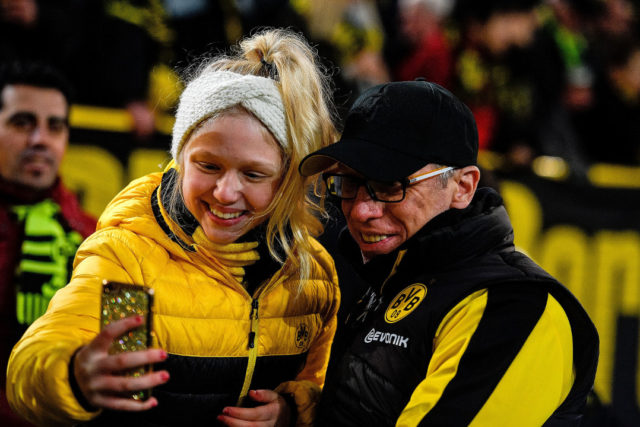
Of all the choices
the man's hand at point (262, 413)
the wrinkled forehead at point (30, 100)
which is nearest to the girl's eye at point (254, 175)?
the man's hand at point (262, 413)

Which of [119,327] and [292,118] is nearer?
[119,327]

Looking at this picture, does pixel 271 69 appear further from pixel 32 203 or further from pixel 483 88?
pixel 483 88

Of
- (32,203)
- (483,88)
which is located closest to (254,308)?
(32,203)

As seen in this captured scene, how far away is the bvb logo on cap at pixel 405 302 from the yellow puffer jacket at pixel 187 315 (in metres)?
0.33

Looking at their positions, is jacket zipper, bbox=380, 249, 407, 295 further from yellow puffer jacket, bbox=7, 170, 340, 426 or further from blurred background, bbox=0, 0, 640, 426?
blurred background, bbox=0, 0, 640, 426

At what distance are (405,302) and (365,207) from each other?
266 mm

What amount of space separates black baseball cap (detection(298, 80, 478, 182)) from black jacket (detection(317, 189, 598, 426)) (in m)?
0.18

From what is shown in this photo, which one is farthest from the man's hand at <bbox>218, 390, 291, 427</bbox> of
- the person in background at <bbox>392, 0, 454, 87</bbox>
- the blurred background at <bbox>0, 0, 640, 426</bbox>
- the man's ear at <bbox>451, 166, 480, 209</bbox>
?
the person in background at <bbox>392, 0, 454, 87</bbox>

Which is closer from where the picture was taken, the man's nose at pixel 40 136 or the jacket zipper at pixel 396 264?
the jacket zipper at pixel 396 264

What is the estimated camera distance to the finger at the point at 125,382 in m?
1.60

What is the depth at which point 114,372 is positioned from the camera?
5.35ft

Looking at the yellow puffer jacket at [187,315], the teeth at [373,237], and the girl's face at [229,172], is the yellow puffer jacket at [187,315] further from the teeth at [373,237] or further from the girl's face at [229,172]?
the teeth at [373,237]

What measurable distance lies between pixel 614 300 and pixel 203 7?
11.6 feet

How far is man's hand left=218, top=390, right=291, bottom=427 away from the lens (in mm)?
2102
